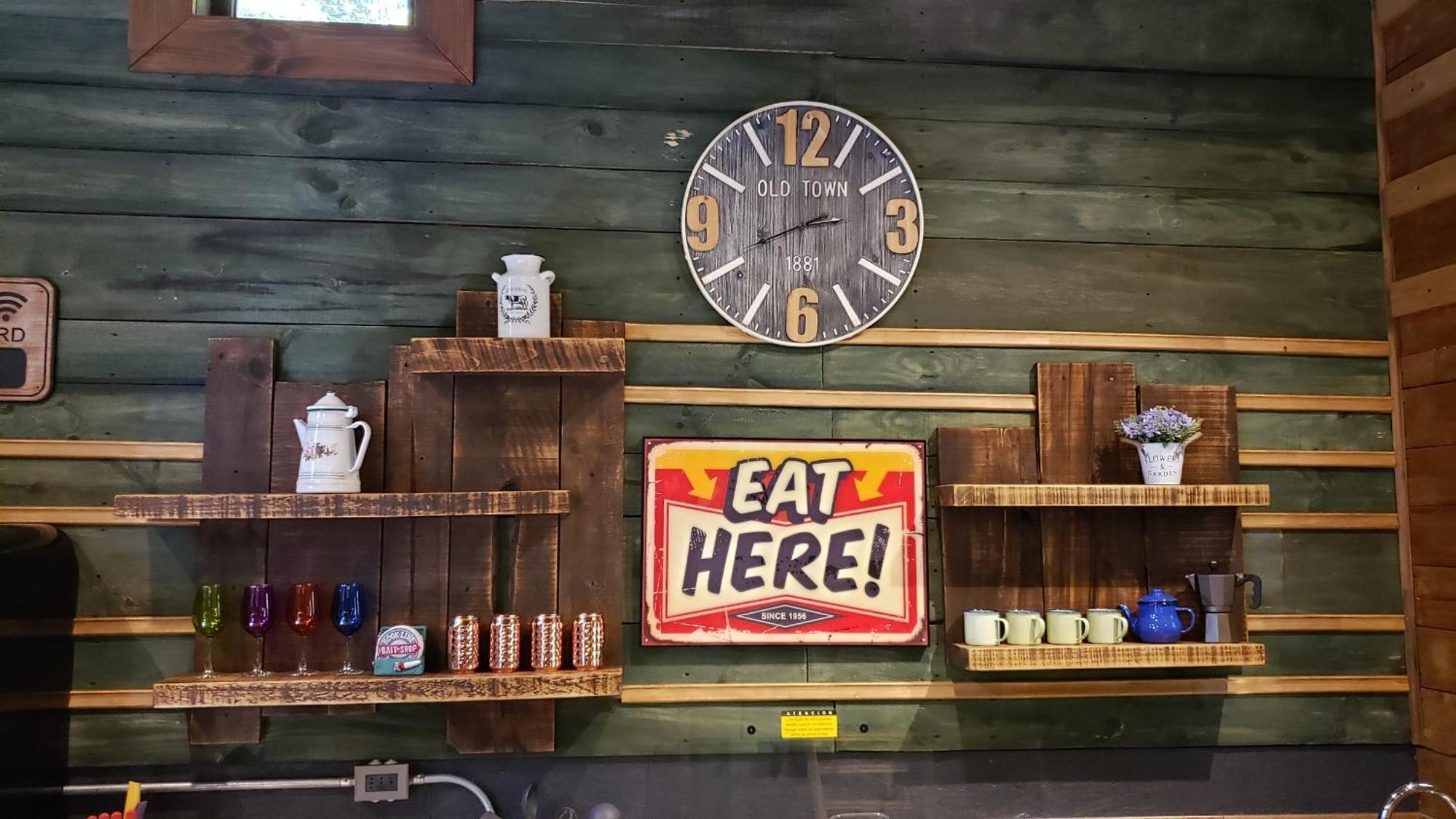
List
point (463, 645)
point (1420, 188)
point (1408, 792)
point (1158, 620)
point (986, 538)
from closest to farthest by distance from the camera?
point (1408, 792) → point (463, 645) → point (1158, 620) → point (986, 538) → point (1420, 188)

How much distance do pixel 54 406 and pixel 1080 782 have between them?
2419 millimetres

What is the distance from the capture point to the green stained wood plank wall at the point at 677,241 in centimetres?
216

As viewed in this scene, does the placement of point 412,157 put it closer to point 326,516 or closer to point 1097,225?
point 326,516

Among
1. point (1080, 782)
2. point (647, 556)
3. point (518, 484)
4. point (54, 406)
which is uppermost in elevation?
point (54, 406)

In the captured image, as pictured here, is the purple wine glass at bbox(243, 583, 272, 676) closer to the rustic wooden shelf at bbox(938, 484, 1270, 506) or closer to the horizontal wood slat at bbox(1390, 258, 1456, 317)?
the rustic wooden shelf at bbox(938, 484, 1270, 506)

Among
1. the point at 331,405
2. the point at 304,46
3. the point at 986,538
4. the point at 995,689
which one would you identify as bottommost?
the point at 995,689

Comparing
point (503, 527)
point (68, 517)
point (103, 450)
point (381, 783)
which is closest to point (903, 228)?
point (503, 527)

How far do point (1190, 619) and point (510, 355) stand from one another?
1629mm

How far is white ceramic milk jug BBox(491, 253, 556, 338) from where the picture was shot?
6.86 ft

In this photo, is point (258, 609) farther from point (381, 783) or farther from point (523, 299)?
point (523, 299)

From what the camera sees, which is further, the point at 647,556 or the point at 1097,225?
the point at 1097,225

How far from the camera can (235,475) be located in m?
2.12

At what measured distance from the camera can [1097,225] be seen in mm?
2404

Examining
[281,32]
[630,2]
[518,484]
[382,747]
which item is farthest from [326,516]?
[630,2]
